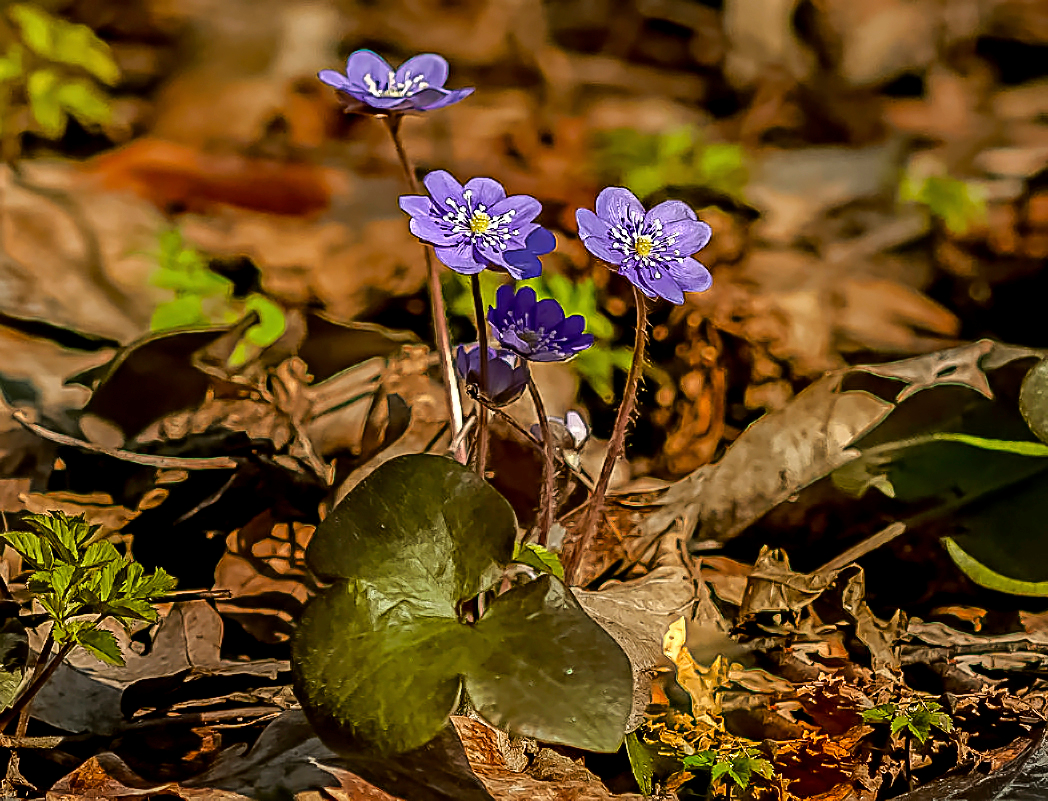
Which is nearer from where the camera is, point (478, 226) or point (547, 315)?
point (478, 226)

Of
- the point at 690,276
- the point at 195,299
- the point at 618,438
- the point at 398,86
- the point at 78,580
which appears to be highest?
the point at 398,86

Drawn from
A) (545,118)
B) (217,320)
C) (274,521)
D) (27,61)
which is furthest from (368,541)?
(545,118)

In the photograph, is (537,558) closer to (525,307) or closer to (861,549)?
(525,307)

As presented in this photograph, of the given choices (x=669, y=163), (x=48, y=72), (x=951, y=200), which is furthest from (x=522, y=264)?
(x=48, y=72)

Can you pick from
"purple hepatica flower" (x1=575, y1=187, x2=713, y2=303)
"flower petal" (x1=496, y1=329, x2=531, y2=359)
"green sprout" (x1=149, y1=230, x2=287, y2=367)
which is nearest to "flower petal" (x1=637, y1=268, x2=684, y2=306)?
"purple hepatica flower" (x1=575, y1=187, x2=713, y2=303)

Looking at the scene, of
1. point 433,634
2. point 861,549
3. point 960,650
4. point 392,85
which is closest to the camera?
point 433,634

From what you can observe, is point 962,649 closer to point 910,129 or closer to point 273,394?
point 273,394
